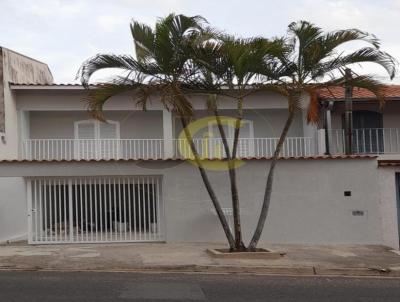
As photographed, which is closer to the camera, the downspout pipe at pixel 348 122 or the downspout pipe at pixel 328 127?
the downspout pipe at pixel 348 122

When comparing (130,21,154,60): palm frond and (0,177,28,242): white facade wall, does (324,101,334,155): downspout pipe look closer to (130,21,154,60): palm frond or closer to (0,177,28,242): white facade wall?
(130,21,154,60): palm frond

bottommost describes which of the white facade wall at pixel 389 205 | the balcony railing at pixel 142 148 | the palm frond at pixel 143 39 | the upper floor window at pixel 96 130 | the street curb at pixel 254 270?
the street curb at pixel 254 270

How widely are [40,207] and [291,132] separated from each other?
898 centimetres

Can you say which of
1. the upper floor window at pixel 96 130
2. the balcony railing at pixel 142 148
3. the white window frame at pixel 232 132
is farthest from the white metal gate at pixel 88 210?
the upper floor window at pixel 96 130

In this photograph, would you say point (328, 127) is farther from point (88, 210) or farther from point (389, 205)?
point (88, 210)

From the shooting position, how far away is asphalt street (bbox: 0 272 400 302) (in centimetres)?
862

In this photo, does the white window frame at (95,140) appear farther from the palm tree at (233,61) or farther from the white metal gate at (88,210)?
the palm tree at (233,61)

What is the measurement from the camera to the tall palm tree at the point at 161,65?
12766mm

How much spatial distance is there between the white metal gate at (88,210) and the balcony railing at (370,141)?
6450mm

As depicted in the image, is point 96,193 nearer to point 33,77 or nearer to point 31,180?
point 31,180

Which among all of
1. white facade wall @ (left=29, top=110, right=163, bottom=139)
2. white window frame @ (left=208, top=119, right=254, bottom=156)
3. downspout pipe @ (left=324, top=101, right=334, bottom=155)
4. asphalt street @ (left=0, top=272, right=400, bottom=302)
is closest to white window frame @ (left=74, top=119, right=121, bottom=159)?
white facade wall @ (left=29, top=110, right=163, bottom=139)

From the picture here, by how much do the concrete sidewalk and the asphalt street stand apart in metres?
0.64

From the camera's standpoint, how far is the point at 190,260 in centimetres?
1252

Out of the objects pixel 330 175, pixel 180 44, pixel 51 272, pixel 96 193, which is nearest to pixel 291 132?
pixel 330 175
